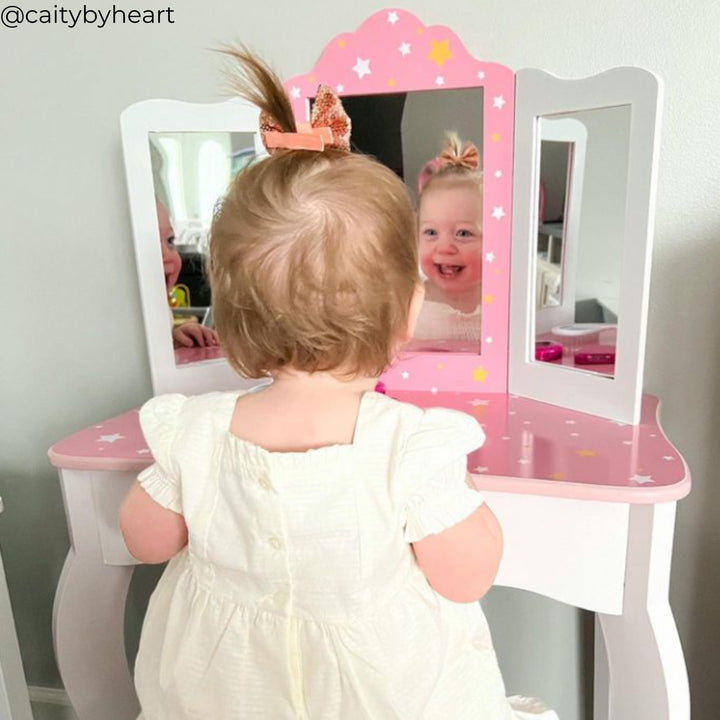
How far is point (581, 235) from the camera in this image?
874 mm

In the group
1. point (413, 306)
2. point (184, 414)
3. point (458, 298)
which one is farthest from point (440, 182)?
point (184, 414)

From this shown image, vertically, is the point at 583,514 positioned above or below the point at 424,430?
below

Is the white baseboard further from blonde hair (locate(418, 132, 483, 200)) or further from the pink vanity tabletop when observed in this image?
blonde hair (locate(418, 132, 483, 200))

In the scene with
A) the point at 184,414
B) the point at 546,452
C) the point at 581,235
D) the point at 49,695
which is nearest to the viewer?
the point at 184,414

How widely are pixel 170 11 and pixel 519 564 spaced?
0.87 m

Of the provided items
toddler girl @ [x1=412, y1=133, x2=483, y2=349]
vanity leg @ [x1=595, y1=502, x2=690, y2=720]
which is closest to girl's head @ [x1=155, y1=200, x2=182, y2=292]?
toddler girl @ [x1=412, y1=133, x2=483, y2=349]

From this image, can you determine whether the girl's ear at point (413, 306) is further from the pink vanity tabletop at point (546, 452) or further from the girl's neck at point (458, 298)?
the girl's neck at point (458, 298)

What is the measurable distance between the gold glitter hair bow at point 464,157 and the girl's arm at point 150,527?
1.82 feet

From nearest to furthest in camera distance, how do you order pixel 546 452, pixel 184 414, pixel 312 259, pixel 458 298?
pixel 312 259
pixel 184 414
pixel 546 452
pixel 458 298

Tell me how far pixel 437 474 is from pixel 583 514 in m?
0.21

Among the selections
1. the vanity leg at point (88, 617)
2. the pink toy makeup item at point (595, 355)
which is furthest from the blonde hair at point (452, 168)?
the vanity leg at point (88, 617)

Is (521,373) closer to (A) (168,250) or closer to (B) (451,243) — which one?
(B) (451,243)

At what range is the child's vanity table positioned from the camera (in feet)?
2.37

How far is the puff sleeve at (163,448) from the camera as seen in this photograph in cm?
66
